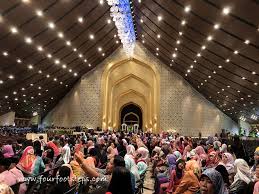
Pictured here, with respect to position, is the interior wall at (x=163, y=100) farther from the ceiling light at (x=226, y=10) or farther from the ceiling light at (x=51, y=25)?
the ceiling light at (x=226, y=10)

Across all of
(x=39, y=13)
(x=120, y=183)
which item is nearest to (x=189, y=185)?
(x=120, y=183)

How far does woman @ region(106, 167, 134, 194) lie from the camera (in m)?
3.01

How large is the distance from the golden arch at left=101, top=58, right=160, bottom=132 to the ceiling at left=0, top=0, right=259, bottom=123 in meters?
1.87

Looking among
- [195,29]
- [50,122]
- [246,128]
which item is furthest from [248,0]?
[246,128]

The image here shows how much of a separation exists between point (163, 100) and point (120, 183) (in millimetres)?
27614

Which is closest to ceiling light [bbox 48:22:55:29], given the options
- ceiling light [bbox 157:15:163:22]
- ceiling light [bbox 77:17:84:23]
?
ceiling light [bbox 77:17:84:23]

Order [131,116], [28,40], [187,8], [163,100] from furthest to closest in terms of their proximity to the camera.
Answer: [131,116] → [163,100] → [28,40] → [187,8]

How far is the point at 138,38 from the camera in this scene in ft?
94.8

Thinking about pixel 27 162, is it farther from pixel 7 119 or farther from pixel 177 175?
pixel 7 119

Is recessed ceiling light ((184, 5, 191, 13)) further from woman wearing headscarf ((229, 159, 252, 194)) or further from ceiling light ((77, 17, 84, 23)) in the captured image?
woman wearing headscarf ((229, 159, 252, 194))

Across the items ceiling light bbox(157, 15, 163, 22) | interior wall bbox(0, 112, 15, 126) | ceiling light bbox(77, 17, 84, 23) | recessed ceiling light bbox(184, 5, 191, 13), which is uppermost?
ceiling light bbox(157, 15, 163, 22)

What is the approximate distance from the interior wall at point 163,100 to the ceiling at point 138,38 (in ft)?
2.85

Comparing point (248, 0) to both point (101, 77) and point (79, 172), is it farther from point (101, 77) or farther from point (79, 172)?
point (101, 77)

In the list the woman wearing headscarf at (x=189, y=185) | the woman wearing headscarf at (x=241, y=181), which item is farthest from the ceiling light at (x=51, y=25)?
the woman wearing headscarf at (x=241, y=181)
